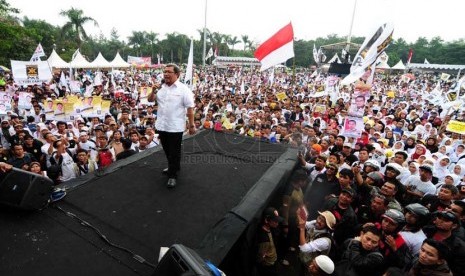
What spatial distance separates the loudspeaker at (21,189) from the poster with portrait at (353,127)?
6034 mm

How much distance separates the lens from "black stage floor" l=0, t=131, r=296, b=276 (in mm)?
2363

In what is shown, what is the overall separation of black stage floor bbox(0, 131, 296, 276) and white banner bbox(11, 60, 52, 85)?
789cm

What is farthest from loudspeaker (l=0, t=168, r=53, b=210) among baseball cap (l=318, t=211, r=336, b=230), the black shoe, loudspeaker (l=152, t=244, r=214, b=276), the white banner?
the white banner

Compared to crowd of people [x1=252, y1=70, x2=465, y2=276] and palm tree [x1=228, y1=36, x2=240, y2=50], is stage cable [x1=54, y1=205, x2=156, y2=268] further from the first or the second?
palm tree [x1=228, y1=36, x2=240, y2=50]

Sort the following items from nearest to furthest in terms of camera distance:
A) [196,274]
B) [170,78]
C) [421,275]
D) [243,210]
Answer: [196,274] < [421,275] < [243,210] < [170,78]

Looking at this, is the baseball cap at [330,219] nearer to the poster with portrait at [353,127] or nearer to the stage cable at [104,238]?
the stage cable at [104,238]

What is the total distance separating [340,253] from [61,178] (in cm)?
466

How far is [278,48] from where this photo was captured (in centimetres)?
716

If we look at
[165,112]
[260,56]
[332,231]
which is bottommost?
[332,231]

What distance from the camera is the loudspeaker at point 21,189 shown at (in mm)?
2678

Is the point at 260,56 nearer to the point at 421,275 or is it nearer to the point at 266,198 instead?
the point at 266,198

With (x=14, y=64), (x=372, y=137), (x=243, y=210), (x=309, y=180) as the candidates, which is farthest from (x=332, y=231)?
(x=14, y=64)

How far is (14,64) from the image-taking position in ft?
31.2

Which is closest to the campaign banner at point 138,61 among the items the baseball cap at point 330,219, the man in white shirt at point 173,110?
the man in white shirt at point 173,110
